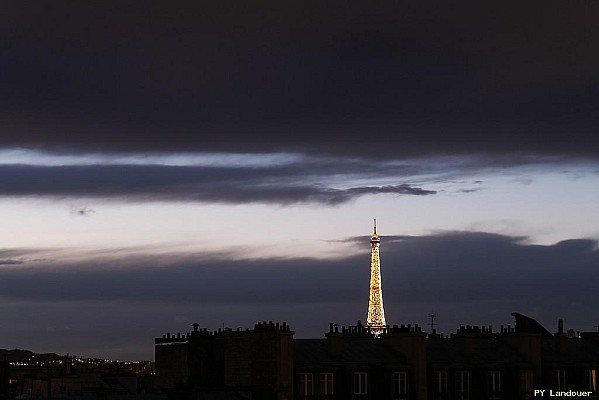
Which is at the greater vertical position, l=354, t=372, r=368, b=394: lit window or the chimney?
the chimney

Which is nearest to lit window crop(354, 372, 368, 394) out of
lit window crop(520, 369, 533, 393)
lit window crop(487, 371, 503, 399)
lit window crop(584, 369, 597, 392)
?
lit window crop(487, 371, 503, 399)

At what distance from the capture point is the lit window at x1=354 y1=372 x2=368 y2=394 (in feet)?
315

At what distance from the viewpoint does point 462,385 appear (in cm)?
10119

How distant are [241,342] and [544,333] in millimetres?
36418

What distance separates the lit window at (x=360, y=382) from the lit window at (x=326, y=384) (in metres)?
2.06

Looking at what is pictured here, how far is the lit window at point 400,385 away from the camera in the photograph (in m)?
97.7

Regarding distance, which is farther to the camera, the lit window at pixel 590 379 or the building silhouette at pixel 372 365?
the lit window at pixel 590 379

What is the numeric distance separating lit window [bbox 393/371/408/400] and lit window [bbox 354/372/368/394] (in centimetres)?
248

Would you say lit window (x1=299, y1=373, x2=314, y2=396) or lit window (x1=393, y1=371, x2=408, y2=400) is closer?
lit window (x1=299, y1=373, x2=314, y2=396)

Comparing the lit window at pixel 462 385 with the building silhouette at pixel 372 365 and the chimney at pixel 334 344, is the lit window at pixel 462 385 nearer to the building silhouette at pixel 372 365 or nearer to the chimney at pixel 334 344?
the building silhouette at pixel 372 365

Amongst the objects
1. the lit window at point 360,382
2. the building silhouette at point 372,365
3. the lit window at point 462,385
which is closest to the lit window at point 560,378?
the building silhouette at point 372,365

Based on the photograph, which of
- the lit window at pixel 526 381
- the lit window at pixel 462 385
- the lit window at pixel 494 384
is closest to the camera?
the lit window at pixel 462 385

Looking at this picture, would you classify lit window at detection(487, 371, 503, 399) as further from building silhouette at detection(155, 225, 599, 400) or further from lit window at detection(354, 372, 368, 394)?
lit window at detection(354, 372, 368, 394)

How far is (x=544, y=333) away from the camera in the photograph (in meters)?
119
